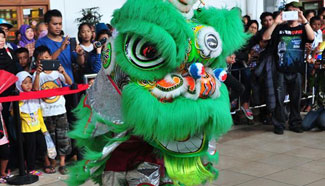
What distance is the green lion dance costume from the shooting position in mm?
2855

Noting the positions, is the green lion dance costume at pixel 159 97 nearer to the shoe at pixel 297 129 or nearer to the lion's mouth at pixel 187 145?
the lion's mouth at pixel 187 145

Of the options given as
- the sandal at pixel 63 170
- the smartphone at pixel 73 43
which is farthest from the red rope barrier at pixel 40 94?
the sandal at pixel 63 170

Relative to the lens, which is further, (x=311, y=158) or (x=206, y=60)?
(x=311, y=158)

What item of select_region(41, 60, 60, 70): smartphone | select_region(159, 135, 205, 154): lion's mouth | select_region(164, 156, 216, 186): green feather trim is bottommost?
select_region(164, 156, 216, 186): green feather trim

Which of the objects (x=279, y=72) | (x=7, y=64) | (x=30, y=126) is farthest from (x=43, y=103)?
(x=279, y=72)

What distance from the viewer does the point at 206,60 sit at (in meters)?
3.07

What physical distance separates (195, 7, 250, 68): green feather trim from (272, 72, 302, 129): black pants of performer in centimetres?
420

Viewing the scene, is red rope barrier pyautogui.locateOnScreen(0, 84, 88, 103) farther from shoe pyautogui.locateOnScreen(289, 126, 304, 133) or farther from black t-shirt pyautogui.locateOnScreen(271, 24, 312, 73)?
shoe pyautogui.locateOnScreen(289, 126, 304, 133)

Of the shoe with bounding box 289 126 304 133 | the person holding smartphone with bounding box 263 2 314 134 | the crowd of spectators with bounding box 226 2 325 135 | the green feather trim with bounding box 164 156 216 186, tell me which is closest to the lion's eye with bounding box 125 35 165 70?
the green feather trim with bounding box 164 156 216 186

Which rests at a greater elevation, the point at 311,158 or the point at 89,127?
the point at 89,127

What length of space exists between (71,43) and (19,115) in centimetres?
118

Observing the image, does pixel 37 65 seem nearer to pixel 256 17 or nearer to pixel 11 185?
pixel 11 185

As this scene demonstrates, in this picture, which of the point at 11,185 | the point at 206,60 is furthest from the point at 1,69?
the point at 206,60

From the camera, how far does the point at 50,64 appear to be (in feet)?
17.8
